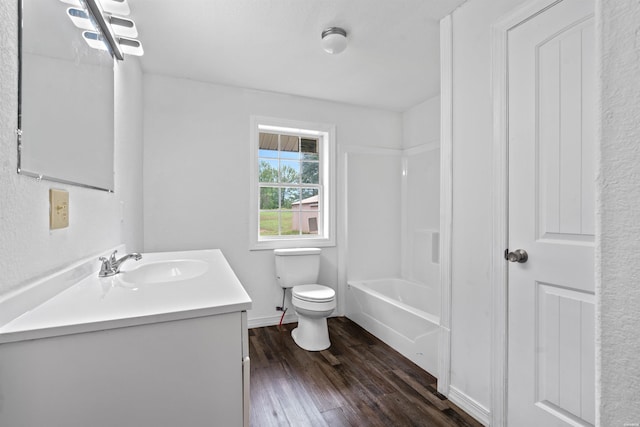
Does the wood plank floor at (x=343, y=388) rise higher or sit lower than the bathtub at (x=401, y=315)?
lower

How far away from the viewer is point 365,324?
111 inches

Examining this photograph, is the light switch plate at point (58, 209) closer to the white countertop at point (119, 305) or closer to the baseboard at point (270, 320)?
the white countertop at point (119, 305)

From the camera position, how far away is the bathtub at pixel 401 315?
207cm

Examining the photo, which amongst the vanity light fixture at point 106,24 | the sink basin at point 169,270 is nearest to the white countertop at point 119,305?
the sink basin at point 169,270

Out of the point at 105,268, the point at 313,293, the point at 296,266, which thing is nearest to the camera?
the point at 105,268

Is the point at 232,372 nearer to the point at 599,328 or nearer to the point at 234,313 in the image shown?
the point at 234,313

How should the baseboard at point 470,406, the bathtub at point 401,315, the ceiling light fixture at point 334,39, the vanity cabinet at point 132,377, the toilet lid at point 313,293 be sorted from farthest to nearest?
the toilet lid at point 313,293 → the bathtub at point 401,315 → the ceiling light fixture at point 334,39 → the baseboard at point 470,406 → the vanity cabinet at point 132,377

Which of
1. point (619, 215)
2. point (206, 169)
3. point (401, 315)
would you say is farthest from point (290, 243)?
point (619, 215)

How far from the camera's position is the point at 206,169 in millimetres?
2678

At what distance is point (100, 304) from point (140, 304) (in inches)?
4.8

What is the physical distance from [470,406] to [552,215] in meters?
1.10

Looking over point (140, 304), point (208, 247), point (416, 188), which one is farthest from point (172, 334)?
point (416, 188)

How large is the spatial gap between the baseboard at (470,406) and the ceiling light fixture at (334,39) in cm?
220

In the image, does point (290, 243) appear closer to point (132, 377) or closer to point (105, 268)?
point (105, 268)
